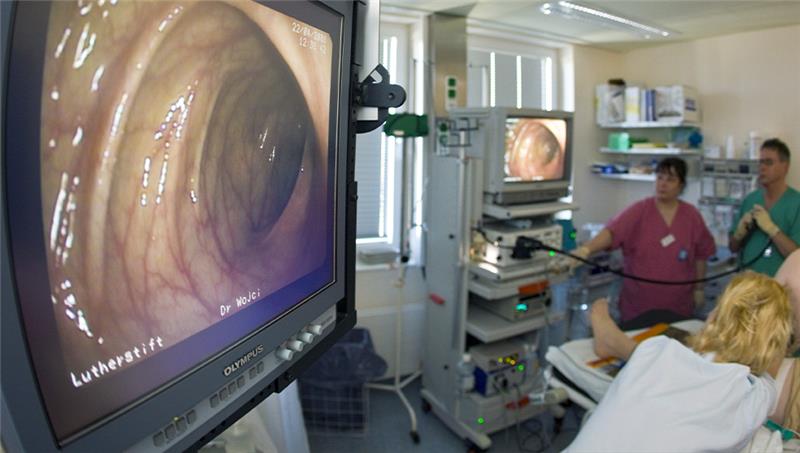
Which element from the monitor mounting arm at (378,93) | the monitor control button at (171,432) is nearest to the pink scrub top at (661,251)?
the monitor mounting arm at (378,93)

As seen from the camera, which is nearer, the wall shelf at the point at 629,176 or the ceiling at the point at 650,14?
the ceiling at the point at 650,14

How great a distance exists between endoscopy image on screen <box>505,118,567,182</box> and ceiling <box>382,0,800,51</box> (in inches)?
30.9

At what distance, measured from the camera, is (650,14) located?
3.37 m

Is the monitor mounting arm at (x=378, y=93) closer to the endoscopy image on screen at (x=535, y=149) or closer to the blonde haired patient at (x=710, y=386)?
the blonde haired patient at (x=710, y=386)

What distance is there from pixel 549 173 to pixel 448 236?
2.29 feet

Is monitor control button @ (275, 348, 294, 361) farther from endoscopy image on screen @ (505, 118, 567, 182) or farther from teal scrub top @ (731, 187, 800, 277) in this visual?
teal scrub top @ (731, 187, 800, 277)

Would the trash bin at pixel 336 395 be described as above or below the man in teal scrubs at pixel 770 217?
below

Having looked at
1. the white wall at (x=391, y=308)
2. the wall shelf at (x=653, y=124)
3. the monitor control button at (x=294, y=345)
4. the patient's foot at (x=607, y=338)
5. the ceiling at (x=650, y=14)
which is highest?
the ceiling at (x=650, y=14)

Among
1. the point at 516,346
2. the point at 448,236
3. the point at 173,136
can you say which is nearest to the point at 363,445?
the point at 516,346

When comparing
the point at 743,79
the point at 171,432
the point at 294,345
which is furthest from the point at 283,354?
the point at 743,79

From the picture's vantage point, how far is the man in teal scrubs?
3.00 meters

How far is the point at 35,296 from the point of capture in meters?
0.54

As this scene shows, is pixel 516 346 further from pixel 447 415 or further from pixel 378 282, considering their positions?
Result: pixel 378 282

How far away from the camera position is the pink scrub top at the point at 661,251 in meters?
3.12
